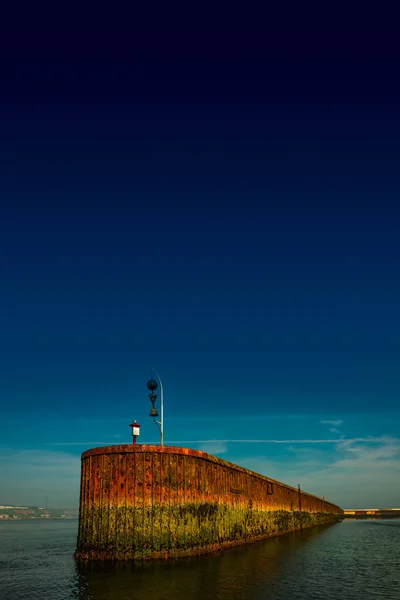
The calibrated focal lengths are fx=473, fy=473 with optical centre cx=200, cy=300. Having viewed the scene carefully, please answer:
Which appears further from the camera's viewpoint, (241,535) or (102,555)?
(241,535)

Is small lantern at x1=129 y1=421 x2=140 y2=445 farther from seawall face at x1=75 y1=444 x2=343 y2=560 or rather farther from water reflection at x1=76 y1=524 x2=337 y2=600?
water reflection at x1=76 y1=524 x2=337 y2=600

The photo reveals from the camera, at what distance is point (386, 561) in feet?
60.0

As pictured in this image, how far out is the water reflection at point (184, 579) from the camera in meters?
11.0

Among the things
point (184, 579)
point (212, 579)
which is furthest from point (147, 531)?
point (212, 579)

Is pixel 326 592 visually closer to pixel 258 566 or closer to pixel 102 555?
pixel 258 566

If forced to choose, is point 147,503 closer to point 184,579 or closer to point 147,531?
point 147,531

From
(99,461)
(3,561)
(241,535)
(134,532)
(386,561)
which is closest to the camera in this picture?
(134,532)

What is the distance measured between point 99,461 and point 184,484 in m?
3.07

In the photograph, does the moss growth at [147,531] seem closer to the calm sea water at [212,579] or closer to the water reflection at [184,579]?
the water reflection at [184,579]

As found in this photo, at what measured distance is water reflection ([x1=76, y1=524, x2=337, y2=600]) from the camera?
36.0 ft

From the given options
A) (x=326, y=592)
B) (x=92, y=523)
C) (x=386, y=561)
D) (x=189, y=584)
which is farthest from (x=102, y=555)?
(x=386, y=561)

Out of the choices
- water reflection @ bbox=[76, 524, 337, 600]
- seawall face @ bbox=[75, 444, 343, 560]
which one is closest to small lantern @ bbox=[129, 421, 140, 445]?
seawall face @ bbox=[75, 444, 343, 560]

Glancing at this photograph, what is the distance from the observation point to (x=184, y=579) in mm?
12562

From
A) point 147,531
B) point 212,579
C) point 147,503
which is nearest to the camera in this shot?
point 212,579
